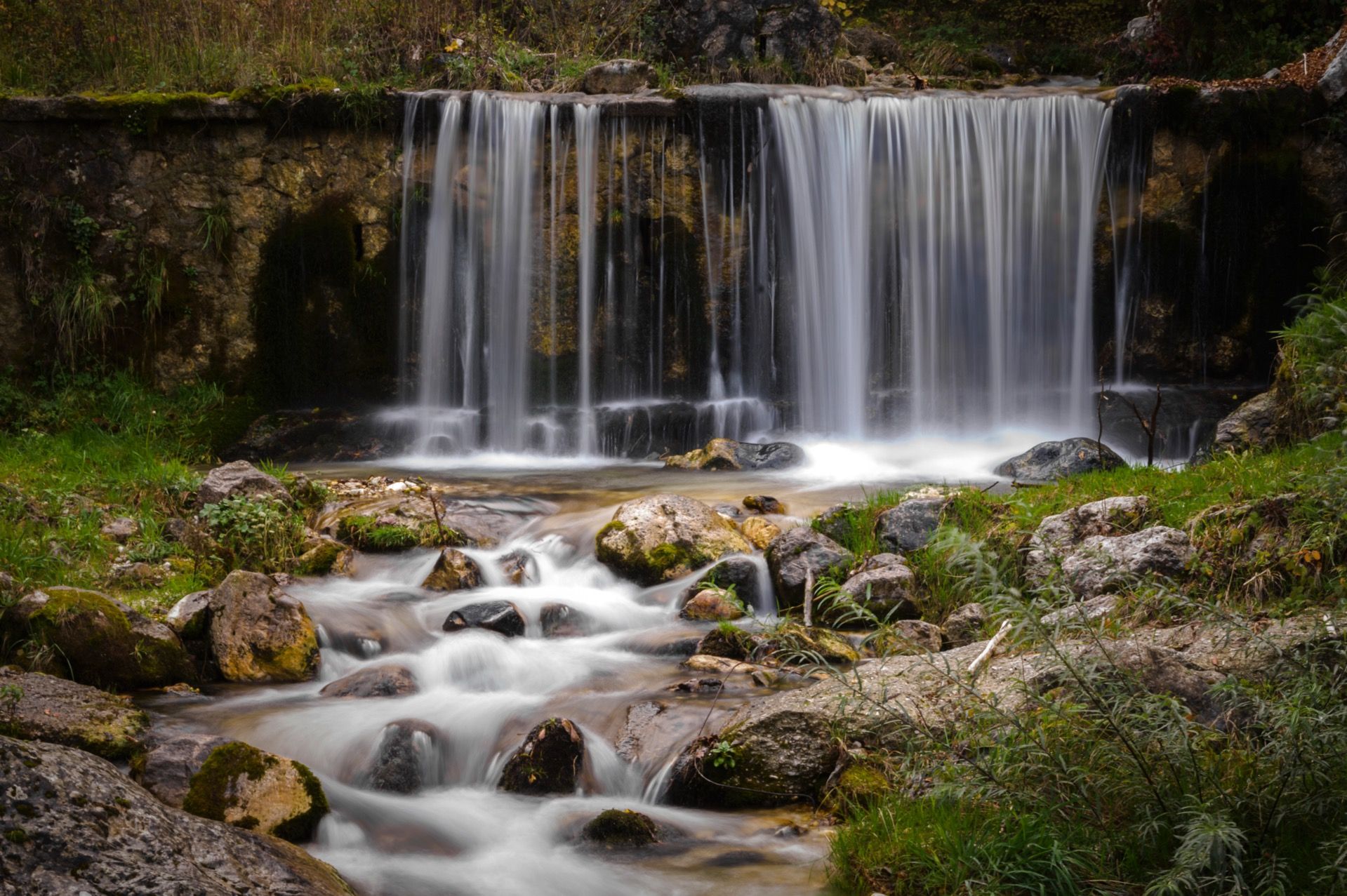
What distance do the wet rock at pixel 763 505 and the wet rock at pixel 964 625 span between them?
8.18 feet

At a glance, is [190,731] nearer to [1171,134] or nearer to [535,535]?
[535,535]

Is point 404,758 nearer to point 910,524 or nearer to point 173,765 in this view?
point 173,765

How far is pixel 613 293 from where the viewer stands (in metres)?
11.3

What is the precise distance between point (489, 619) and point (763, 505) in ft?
8.30

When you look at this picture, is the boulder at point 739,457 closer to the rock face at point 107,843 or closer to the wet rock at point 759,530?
the wet rock at point 759,530

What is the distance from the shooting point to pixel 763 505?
778 centimetres

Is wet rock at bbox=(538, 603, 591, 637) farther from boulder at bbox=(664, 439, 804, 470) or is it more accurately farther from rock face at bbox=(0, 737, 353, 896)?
boulder at bbox=(664, 439, 804, 470)

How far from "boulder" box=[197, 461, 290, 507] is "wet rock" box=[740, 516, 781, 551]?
3096mm

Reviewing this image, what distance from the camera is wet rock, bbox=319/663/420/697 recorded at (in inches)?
205

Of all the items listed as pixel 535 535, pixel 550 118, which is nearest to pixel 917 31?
pixel 550 118

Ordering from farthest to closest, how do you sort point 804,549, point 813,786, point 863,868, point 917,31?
1. point 917,31
2. point 804,549
3. point 813,786
4. point 863,868

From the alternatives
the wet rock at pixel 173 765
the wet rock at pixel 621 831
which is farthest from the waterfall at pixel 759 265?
the wet rock at pixel 621 831

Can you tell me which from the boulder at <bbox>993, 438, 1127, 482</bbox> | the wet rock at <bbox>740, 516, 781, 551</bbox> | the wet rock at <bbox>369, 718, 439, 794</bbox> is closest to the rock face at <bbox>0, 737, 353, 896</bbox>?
the wet rock at <bbox>369, 718, 439, 794</bbox>

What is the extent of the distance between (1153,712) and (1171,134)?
9870 millimetres
